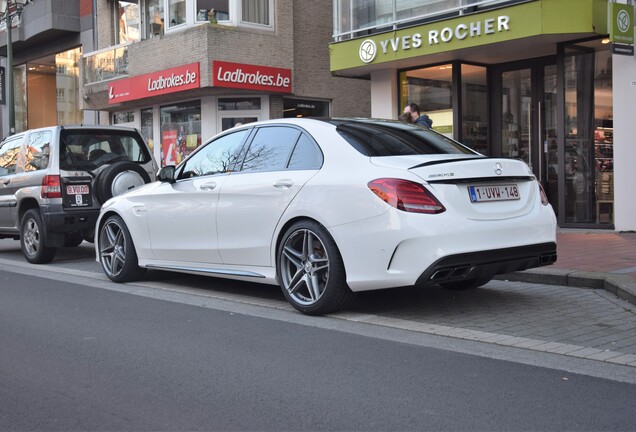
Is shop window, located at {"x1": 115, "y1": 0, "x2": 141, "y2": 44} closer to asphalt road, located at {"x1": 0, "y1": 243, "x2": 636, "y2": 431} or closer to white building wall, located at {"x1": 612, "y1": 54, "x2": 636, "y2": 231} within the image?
white building wall, located at {"x1": 612, "y1": 54, "x2": 636, "y2": 231}

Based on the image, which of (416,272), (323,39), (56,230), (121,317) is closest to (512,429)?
(416,272)

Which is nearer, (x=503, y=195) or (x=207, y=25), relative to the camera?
(x=503, y=195)

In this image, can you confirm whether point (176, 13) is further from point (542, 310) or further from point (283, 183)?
point (542, 310)

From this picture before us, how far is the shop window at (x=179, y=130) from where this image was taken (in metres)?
20.8

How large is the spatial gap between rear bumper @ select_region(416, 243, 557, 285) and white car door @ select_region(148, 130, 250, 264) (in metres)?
2.38

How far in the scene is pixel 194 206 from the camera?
23.9ft

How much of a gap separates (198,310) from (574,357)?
3.20m

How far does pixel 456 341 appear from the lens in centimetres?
524

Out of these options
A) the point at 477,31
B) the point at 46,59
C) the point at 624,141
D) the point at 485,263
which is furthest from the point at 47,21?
the point at 485,263

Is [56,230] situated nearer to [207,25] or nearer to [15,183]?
[15,183]

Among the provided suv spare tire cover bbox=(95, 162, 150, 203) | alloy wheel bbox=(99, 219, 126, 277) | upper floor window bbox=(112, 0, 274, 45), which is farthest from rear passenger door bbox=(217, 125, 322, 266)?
upper floor window bbox=(112, 0, 274, 45)

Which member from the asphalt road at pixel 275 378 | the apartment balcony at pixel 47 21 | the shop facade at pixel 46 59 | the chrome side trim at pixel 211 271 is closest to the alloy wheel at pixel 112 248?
the chrome side trim at pixel 211 271

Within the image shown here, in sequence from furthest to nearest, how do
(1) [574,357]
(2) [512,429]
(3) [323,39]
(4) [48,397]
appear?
(3) [323,39], (1) [574,357], (4) [48,397], (2) [512,429]

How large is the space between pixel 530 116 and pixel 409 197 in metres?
8.96
